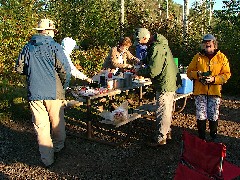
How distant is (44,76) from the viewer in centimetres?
461

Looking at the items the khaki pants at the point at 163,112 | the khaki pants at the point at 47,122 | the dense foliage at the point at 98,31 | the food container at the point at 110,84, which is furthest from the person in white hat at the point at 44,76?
the dense foliage at the point at 98,31

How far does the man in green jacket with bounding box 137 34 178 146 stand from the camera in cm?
504

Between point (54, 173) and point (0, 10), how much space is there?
31.2 ft

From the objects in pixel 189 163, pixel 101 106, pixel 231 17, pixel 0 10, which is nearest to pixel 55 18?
pixel 0 10

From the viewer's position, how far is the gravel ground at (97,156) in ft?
15.3

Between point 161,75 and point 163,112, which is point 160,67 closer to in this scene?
point 161,75

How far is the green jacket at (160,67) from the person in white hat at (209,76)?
315 millimetres

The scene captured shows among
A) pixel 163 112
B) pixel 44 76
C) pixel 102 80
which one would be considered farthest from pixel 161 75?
pixel 44 76

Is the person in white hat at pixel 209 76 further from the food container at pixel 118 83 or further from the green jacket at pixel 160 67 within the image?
the food container at pixel 118 83

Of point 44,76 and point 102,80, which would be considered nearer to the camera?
point 44,76

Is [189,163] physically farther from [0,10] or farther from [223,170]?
[0,10]

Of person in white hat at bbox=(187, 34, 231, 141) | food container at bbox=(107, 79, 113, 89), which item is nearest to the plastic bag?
food container at bbox=(107, 79, 113, 89)

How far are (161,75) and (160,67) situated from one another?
0.50 ft

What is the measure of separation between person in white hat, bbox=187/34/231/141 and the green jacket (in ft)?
1.03
